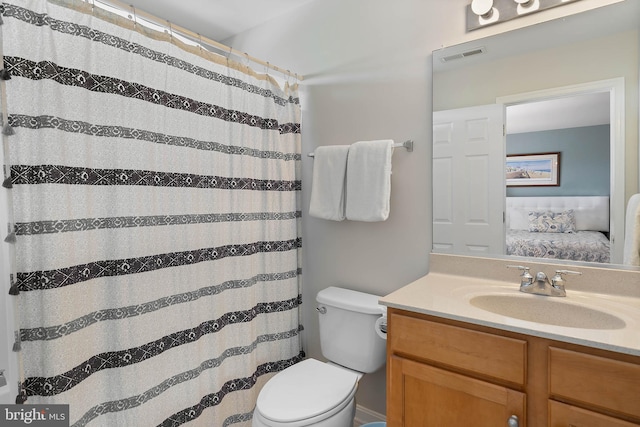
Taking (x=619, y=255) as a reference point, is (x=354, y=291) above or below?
below

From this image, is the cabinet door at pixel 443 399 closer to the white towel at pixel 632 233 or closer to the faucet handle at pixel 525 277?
the faucet handle at pixel 525 277

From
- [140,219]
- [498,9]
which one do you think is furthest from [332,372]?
[498,9]

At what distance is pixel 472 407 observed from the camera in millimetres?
1070

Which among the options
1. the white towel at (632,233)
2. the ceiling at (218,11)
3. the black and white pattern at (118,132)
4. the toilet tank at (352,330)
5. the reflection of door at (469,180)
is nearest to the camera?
the black and white pattern at (118,132)

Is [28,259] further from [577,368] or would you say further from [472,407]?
[577,368]

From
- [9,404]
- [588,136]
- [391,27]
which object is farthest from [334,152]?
[9,404]

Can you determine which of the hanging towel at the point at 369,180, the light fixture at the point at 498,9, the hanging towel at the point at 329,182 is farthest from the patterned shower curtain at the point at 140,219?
the light fixture at the point at 498,9

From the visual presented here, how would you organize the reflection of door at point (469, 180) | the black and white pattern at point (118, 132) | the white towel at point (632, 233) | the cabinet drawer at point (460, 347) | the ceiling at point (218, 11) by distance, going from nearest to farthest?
1. the cabinet drawer at point (460, 347)
2. the black and white pattern at point (118, 132)
3. the white towel at point (632, 233)
4. the reflection of door at point (469, 180)
5. the ceiling at point (218, 11)

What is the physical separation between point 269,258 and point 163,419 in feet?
2.94

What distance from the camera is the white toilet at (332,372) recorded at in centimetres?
132

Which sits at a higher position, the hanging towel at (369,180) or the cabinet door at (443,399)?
the hanging towel at (369,180)

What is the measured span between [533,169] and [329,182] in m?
0.97

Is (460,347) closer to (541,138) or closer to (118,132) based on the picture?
(541,138)

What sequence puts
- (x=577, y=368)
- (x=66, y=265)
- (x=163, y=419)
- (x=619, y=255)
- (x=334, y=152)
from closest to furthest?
(x=577, y=368) < (x=66, y=265) < (x=619, y=255) < (x=163, y=419) < (x=334, y=152)
